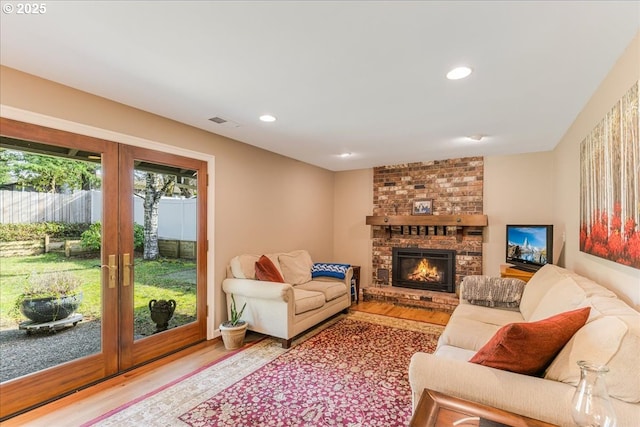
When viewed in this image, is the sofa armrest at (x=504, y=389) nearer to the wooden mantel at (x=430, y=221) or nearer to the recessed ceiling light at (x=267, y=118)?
the recessed ceiling light at (x=267, y=118)

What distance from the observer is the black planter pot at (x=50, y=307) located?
2.25 m

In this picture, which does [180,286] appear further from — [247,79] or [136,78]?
[247,79]

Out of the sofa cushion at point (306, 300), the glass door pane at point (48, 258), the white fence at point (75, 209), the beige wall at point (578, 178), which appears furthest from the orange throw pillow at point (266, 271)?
the beige wall at point (578, 178)

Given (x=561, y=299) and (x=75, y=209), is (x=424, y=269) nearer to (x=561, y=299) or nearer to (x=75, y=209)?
(x=561, y=299)

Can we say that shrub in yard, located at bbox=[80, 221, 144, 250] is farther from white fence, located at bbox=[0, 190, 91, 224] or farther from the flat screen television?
the flat screen television

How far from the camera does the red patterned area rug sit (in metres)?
2.05

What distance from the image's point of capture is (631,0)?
→ 138 centimetres

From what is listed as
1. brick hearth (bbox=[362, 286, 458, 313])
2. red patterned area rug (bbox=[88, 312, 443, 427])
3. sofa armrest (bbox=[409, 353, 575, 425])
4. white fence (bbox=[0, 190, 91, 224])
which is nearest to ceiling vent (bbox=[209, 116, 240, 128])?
white fence (bbox=[0, 190, 91, 224])

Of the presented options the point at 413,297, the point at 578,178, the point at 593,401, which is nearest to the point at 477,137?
the point at 578,178

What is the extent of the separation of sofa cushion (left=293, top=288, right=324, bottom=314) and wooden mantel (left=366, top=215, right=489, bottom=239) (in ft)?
6.59

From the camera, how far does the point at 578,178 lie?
284 cm

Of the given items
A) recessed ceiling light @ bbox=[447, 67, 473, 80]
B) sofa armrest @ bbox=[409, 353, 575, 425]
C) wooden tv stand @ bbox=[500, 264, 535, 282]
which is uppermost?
recessed ceiling light @ bbox=[447, 67, 473, 80]

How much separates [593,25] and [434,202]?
3.60m

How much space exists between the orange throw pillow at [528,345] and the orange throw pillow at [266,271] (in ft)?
8.28
